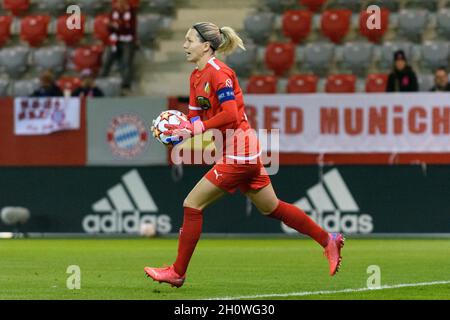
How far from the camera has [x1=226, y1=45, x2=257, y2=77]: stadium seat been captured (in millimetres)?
22219

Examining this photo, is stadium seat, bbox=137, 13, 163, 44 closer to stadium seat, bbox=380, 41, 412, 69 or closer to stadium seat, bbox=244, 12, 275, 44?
stadium seat, bbox=244, 12, 275, 44

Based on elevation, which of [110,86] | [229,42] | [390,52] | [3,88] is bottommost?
[3,88]

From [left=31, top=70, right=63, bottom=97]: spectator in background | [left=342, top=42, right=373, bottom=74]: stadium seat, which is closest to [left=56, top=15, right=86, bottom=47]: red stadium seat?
[left=31, top=70, right=63, bottom=97]: spectator in background

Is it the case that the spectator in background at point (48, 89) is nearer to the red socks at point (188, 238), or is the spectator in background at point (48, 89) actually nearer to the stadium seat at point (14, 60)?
the stadium seat at point (14, 60)

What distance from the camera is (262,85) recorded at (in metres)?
21.3

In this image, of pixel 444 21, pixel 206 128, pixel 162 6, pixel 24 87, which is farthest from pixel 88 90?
pixel 206 128

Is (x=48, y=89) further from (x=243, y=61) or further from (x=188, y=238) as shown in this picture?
(x=188, y=238)

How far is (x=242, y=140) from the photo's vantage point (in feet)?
33.6

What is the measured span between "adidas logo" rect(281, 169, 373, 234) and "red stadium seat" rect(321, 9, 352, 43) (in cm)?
470

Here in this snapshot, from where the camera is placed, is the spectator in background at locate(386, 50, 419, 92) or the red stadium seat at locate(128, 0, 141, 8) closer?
the spectator in background at locate(386, 50, 419, 92)

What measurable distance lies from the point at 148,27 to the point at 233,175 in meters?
13.1

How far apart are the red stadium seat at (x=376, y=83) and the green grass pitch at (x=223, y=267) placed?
3.88 metres

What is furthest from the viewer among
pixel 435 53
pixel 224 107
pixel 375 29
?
pixel 375 29

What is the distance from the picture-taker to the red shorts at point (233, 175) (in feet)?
33.4
